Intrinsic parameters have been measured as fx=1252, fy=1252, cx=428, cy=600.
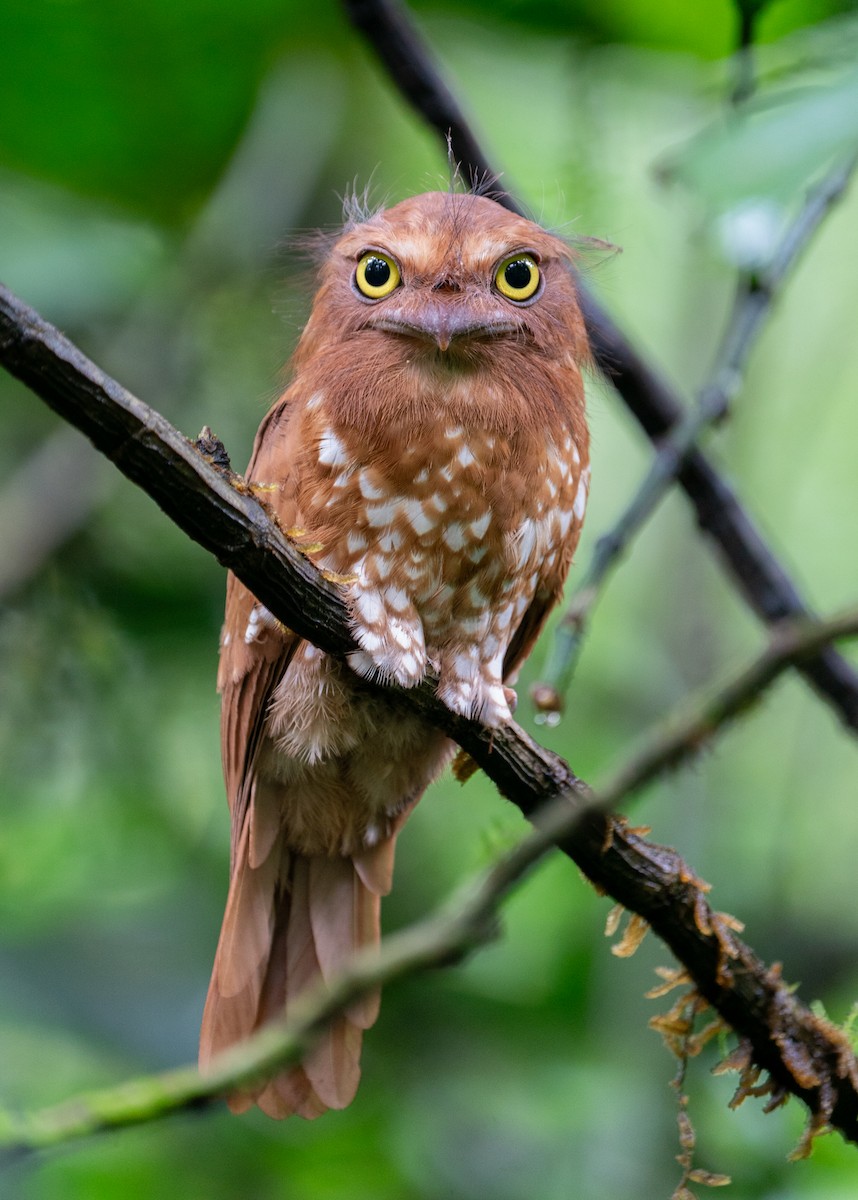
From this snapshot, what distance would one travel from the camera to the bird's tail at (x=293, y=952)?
3551mm

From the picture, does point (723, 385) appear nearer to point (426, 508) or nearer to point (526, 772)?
point (426, 508)

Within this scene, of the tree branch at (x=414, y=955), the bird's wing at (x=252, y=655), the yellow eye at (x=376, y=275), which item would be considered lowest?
the tree branch at (x=414, y=955)

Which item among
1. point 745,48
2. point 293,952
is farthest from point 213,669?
point 745,48

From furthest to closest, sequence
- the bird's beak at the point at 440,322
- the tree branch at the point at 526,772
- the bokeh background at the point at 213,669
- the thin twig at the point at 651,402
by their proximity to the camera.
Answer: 1. the bokeh background at the point at 213,669
2. the thin twig at the point at 651,402
3. the bird's beak at the point at 440,322
4. the tree branch at the point at 526,772

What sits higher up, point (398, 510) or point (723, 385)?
point (723, 385)

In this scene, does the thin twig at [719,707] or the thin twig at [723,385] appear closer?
the thin twig at [719,707]

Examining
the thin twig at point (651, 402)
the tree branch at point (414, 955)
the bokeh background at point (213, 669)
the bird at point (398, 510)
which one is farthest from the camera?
the bokeh background at point (213, 669)

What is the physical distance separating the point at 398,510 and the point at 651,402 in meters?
1.69

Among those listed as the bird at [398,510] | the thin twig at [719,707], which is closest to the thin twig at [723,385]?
the bird at [398,510]

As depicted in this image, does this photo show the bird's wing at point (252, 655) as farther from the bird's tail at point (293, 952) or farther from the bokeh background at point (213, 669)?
the bokeh background at point (213, 669)

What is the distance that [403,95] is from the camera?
416 cm

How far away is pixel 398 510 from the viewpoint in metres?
3.04

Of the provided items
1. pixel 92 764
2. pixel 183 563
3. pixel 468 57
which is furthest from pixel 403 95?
pixel 92 764

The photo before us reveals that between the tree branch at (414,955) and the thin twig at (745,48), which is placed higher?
the thin twig at (745,48)
